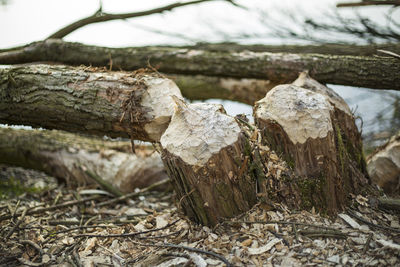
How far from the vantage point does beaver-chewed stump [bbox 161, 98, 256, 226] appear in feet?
4.64

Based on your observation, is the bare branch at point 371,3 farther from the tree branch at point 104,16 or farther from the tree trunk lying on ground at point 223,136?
the tree branch at point 104,16

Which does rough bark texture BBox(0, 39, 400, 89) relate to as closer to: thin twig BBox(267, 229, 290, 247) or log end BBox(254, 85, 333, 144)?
log end BBox(254, 85, 333, 144)

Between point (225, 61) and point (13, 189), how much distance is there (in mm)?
2265

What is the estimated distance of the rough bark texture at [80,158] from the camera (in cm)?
276

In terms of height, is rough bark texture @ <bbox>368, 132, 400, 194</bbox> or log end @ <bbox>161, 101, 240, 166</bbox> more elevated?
log end @ <bbox>161, 101, 240, 166</bbox>

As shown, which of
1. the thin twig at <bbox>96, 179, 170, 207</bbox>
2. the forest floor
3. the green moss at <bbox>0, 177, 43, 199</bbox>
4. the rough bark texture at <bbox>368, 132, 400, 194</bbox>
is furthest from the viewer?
the green moss at <bbox>0, 177, 43, 199</bbox>

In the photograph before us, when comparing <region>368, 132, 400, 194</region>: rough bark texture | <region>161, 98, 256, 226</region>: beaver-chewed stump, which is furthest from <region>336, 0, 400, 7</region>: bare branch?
<region>368, 132, 400, 194</region>: rough bark texture

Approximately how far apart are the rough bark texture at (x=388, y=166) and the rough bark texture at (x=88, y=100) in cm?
153

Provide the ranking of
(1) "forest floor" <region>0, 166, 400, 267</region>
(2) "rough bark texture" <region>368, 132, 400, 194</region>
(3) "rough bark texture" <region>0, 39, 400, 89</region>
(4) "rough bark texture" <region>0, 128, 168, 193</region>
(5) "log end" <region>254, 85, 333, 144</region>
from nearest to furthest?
(1) "forest floor" <region>0, 166, 400, 267</region>, (5) "log end" <region>254, 85, 333, 144</region>, (2) "rough bark texture" <region>368, 132, 400, 194</region>, (3) "rough bark texture" <region>0, 39, 400, 89</region>, (4) "rough bark texture" <region>0, 128, 168, 193</region>

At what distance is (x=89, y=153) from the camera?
292cm

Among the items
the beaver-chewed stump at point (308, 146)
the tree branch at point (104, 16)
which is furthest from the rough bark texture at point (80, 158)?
the beaver-chewed stump at point (308, 146)

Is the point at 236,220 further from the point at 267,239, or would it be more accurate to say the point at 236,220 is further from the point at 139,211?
the point at 139,211

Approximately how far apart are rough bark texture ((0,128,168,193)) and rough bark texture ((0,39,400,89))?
2.57ft

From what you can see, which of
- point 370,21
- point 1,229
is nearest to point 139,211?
point 1,229
